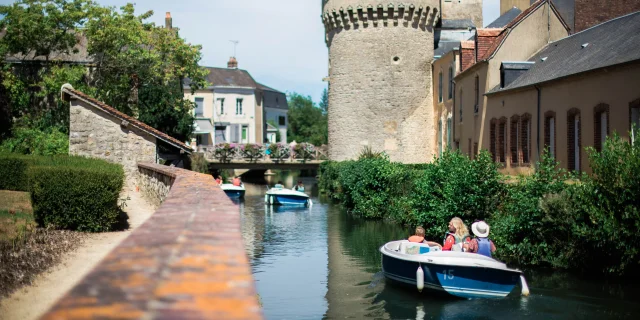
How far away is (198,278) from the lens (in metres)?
2.72

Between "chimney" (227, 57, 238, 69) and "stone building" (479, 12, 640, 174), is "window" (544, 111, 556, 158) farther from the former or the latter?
"chimney" (227, 57, 238, 69)

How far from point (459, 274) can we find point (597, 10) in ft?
66.8

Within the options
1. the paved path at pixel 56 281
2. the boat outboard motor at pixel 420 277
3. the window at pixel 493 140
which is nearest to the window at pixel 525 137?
the window at pixel 493 140

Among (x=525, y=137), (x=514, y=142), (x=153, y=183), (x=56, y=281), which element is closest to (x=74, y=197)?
(x=153, y=183)

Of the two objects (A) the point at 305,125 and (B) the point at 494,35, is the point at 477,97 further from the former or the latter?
(A) the point at 305,125

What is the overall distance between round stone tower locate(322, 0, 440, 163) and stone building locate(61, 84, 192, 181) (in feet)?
77.8

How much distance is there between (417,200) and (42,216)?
1317cm

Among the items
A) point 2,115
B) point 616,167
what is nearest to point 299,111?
point 2,115

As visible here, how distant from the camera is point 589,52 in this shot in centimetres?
2356

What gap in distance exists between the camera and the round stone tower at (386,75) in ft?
140

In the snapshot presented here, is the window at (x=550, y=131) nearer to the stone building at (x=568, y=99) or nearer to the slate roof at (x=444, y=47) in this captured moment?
the stone building at (x=568, y=99)

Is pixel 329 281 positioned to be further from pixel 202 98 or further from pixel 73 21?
pixel 202 98

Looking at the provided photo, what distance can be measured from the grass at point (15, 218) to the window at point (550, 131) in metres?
16.1

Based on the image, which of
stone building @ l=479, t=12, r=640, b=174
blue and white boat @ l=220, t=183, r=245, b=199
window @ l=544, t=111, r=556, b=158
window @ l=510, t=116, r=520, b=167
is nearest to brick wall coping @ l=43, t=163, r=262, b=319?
stone building @ l=479, t=12, r=640, b=174
